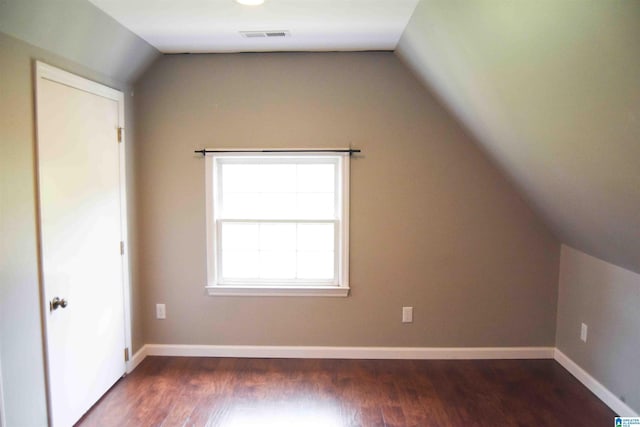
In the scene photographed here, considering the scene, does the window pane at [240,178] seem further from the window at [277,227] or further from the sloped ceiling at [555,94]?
the sloped ceiling at [555,94]

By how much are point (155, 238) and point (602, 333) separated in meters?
3.25

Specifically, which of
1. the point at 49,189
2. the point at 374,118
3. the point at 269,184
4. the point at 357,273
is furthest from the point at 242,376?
the point at 374,118

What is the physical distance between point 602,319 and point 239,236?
104 inches

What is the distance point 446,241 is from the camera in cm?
334

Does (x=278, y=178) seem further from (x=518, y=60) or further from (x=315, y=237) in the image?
(x=518, y=60)

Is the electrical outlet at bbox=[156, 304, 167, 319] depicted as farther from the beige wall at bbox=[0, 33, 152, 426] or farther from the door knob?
the beige wall at bbox=[0, 33, 152, 426]

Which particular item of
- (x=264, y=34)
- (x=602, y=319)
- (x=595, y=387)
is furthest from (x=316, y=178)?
(x=595, y=387)

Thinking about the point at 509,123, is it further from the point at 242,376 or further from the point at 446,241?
the point at 242,376

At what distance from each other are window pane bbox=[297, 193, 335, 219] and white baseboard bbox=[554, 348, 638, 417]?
A: 81.6 inches

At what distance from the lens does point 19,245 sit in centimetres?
206

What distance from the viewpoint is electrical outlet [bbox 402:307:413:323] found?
11.1ft

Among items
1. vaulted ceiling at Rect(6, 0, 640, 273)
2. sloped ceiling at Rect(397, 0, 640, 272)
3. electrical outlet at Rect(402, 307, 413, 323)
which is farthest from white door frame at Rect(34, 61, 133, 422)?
electrical outlet at Rect(402, 307, 413, 323)

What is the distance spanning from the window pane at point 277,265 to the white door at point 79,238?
3.44 ft

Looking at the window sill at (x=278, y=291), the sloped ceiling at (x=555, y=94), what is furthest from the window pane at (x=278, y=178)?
the sloped ceiling at (x=555, y=94)
